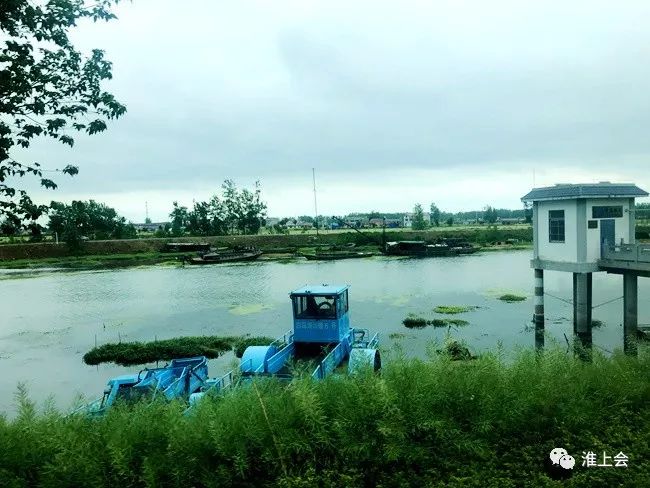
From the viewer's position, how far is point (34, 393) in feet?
66.2

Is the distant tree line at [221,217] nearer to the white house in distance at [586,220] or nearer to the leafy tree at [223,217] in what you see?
the leafy tree at [223,217]

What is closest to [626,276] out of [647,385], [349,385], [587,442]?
[647,385]

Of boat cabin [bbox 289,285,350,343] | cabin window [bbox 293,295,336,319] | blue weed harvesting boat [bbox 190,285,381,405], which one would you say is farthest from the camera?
cabin window [bbox 293,295,336,319]

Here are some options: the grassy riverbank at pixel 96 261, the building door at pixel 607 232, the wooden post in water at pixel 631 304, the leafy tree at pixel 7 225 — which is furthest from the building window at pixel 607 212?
the grassy riverbank at pixel 96 261

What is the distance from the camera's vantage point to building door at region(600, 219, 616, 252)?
2047cm

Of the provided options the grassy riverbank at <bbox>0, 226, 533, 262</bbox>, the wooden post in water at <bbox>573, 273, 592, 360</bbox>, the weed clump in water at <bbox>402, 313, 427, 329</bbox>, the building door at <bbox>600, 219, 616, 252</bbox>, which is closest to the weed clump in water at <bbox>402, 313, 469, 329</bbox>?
the weed clump in water at <bbox>402, 313, 427, 329</bbox>

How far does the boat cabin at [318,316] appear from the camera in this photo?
55.0ft

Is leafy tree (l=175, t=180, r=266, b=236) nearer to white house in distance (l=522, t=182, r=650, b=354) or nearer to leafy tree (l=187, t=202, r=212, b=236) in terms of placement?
leafy tree (l=187, t=202, r=212, b=236)

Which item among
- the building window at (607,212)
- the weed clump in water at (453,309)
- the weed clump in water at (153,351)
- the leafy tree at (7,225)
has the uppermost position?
the leafy tree at (7,225)

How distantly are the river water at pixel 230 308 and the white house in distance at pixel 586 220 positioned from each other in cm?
370

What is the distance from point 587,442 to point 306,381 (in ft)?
13.9

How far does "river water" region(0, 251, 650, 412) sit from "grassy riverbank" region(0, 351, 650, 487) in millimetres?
5660

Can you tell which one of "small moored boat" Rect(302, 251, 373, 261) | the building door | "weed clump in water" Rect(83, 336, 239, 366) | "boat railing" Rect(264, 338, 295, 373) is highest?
the building door

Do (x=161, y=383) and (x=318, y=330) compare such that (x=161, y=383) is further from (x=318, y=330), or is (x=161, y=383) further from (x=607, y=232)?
(x=607, y=232)
